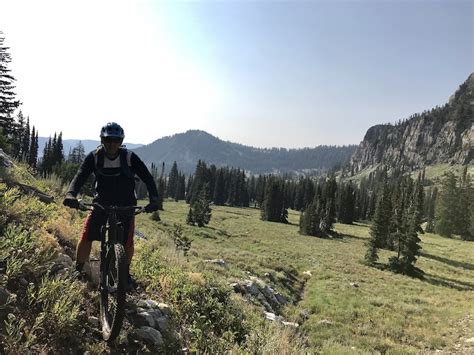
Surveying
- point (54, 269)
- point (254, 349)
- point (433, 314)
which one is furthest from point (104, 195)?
point (433, 314)

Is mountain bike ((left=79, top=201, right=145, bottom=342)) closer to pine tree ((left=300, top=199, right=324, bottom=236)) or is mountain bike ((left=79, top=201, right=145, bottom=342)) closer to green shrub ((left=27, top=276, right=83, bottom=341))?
green shrub ((left=27, top=276, right=83, bottom=341))

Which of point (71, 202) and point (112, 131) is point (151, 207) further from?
point (112, 131)

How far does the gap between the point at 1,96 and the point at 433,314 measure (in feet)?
158

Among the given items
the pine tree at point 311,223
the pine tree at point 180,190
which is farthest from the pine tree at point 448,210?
the pine tree at point 180,190

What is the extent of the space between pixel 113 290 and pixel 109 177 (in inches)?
70.8

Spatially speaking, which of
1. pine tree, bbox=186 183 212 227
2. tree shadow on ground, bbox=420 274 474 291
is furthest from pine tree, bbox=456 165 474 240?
pine tree, bbox=186 183 212 227

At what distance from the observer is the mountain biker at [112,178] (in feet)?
19.5

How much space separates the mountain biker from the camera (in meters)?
5.95

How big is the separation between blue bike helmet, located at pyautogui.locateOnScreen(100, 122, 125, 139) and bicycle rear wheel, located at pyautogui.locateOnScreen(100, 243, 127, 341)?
1.67 metres

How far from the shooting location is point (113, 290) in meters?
5.37

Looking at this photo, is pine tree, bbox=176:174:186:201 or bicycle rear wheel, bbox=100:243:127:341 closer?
bicycle rear wheel, bbox=100:243:127:341

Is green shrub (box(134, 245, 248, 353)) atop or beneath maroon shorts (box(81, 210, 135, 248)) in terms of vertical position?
beneath

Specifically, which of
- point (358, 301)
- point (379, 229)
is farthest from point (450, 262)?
point (358, 301)

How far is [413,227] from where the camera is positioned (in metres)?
43.6
